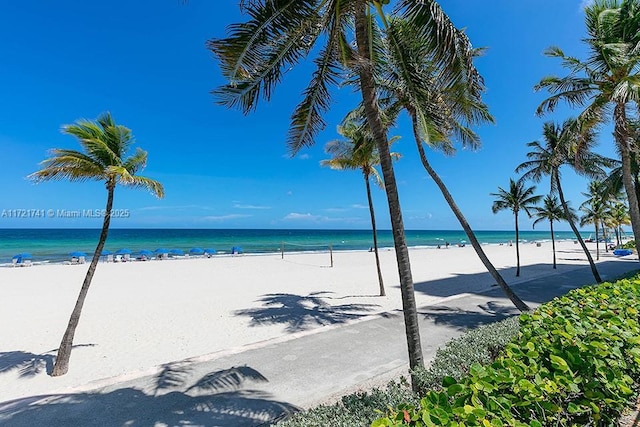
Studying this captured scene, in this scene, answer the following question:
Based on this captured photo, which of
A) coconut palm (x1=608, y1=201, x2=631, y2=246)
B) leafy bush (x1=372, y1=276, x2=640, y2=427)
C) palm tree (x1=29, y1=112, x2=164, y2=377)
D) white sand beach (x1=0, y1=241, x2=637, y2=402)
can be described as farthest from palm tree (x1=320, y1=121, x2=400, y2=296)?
coconut palm (x1=608, y1=201, x2=631, y2=246)

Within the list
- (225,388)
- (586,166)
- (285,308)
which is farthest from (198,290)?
(586,166)

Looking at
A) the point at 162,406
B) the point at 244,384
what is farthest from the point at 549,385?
the point at 162,406

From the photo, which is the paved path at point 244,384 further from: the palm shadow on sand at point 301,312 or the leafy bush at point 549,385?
the leafy bush at point 549,385

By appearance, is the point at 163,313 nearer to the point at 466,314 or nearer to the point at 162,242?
the point at 466,314

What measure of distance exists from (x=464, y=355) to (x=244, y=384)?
3477 mm

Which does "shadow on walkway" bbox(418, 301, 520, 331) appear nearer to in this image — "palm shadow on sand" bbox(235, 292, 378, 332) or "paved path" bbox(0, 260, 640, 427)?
"paved path" bbox(0, 260, 640, 427)

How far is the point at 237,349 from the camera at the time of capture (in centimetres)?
644

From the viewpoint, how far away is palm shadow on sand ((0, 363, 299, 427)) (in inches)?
161

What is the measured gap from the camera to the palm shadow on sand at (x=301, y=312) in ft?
29.7

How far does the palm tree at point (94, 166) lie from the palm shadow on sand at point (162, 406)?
1.86 meters

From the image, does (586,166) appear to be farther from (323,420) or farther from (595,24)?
(323,420)

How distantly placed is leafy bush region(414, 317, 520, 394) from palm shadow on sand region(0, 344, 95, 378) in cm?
714

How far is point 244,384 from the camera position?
198 inches

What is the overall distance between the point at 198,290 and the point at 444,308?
→ 10.4 metres
